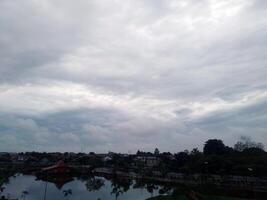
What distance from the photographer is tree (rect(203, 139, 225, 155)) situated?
6709cm

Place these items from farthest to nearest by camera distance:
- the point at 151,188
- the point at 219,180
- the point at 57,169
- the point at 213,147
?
the point at 57,169 < the point at 213,147 < the point at 151,188 < the point at 219,180

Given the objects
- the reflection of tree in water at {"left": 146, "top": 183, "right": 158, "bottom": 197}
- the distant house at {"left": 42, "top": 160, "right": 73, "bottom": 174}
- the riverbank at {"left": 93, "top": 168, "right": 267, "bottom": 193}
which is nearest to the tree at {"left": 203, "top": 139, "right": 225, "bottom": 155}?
the riverbank at {"left": 93, "top": 168, "right": 267, "bottom": 193}

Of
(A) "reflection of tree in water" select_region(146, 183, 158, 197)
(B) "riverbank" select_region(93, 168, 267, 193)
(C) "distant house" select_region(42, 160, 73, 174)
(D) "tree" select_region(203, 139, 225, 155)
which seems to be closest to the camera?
(B) "riverbank" select_region(93, 168, 267, 193)

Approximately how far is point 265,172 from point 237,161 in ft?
15.6

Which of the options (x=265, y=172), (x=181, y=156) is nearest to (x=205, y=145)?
(x=181, y=156)

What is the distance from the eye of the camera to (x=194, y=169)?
52.7m

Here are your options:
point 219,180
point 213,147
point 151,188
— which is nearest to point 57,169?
point 213,147

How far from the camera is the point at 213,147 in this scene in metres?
68.6

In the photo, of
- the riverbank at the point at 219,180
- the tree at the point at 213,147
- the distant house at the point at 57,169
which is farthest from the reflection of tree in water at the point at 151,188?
the distant house at the point at 57,169

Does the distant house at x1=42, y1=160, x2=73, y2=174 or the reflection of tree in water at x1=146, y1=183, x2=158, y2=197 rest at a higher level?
the distant house at x1=42, y1=160, x2=73, y2=174

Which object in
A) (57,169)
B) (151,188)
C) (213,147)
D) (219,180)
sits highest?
(213,147)

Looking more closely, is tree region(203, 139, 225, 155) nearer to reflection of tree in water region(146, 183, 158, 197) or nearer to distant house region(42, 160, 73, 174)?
reflection of tree in water region(146, 183, 158, 197)

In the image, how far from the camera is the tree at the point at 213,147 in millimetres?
67094

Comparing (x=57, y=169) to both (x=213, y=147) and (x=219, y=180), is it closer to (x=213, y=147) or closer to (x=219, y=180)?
(x=213, y=147)
